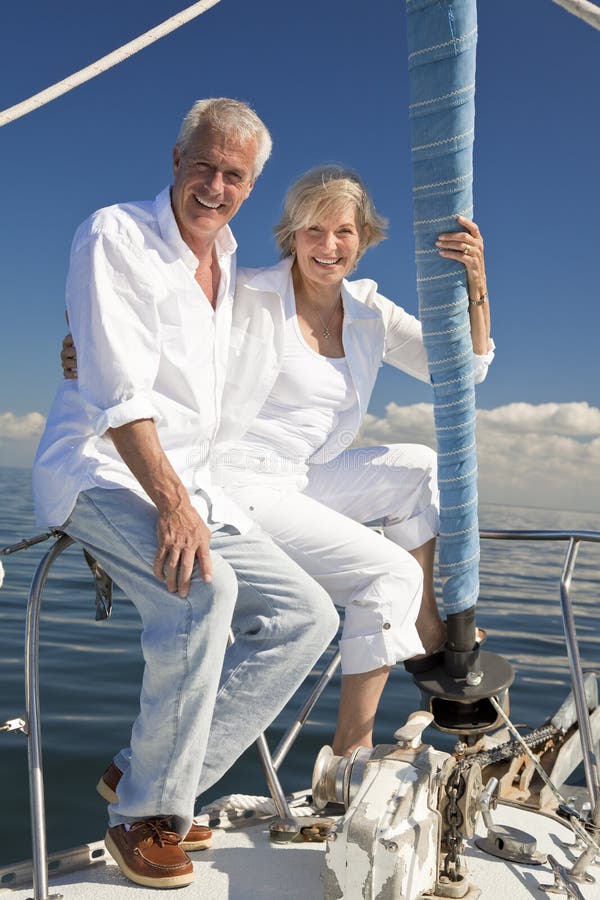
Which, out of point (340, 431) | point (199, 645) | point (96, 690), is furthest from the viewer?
point (96, 690)

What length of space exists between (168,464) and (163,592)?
11.3 inches

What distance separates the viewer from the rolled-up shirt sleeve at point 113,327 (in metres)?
2.11

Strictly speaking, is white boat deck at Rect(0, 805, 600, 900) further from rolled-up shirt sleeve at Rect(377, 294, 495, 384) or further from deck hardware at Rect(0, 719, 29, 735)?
rolled-up shirt sleeve at Rect(377, 294, 495, 384)

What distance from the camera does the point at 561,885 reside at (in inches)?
86.8

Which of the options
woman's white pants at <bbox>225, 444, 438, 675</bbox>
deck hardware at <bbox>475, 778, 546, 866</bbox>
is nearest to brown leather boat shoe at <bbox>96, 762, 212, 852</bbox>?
woman's white pants at <bbox>225, 444, 438, 675</bbox>

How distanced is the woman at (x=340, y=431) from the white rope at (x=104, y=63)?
0.63 m

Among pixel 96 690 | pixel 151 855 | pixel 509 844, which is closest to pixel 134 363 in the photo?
pixel 151 855

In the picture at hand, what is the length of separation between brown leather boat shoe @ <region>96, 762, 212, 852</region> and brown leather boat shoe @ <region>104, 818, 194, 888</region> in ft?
0.57

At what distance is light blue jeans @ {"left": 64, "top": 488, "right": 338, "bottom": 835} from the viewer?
2.04 m

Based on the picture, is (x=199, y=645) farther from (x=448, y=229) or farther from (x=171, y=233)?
(x=448, y=229)

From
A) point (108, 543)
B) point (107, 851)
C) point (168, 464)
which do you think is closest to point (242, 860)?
point (107, 851)

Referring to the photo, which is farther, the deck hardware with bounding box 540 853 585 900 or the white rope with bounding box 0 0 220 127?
the white rope with bounding box 0 0 220 127

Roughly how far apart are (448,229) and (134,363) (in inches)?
38.1

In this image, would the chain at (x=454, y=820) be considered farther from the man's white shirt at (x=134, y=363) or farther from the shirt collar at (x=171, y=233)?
the shirt collar at (x=171, y=233)
